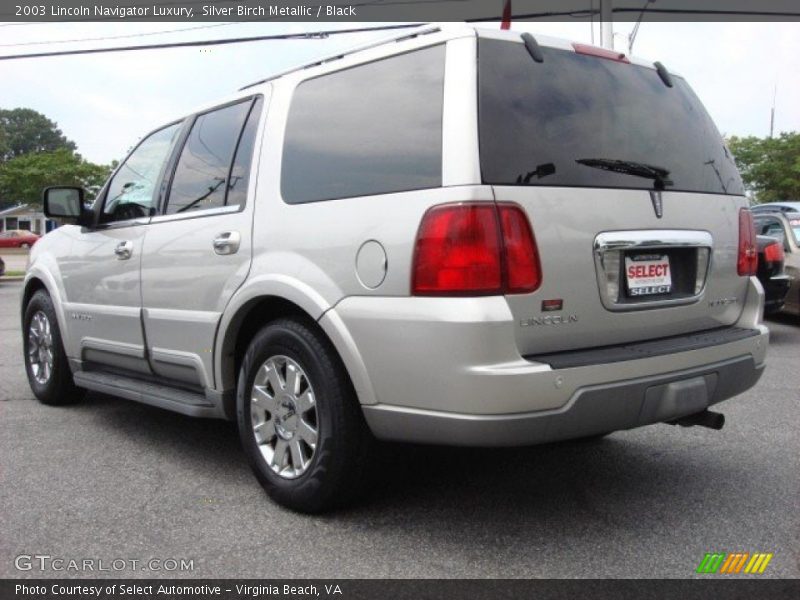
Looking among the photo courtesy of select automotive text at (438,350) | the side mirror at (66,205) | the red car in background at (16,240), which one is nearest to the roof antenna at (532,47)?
the photo courtesy of select automotive text at (438,350)

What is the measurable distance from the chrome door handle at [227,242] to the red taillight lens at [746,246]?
232cm

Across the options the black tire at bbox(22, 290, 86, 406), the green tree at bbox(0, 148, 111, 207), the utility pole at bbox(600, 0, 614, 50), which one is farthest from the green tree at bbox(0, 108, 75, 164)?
the black tire at bbox(22, 290, 86, 406)

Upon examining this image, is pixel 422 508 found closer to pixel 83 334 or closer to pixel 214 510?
pixel 214 510

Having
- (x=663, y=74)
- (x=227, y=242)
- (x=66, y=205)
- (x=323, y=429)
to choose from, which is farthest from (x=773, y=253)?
(x=66, y=205)

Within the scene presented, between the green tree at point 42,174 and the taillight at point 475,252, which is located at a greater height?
the green tree at point 42,174

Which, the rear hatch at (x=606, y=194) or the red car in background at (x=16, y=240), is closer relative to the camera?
the rear hatch at (x=606, y=194)

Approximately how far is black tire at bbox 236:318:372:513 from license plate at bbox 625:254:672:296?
119 centimetres

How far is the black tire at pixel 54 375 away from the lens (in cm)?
519

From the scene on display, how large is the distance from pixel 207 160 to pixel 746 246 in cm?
275

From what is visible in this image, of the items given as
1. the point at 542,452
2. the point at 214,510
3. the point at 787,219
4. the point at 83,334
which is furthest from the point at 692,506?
the point at 787,219

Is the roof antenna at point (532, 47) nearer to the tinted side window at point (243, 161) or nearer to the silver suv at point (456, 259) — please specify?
the silver suv at point (456, 259)

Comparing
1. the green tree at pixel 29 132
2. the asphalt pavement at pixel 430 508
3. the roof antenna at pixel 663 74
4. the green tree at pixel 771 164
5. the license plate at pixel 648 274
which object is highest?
the green tree at pixel 29 132
